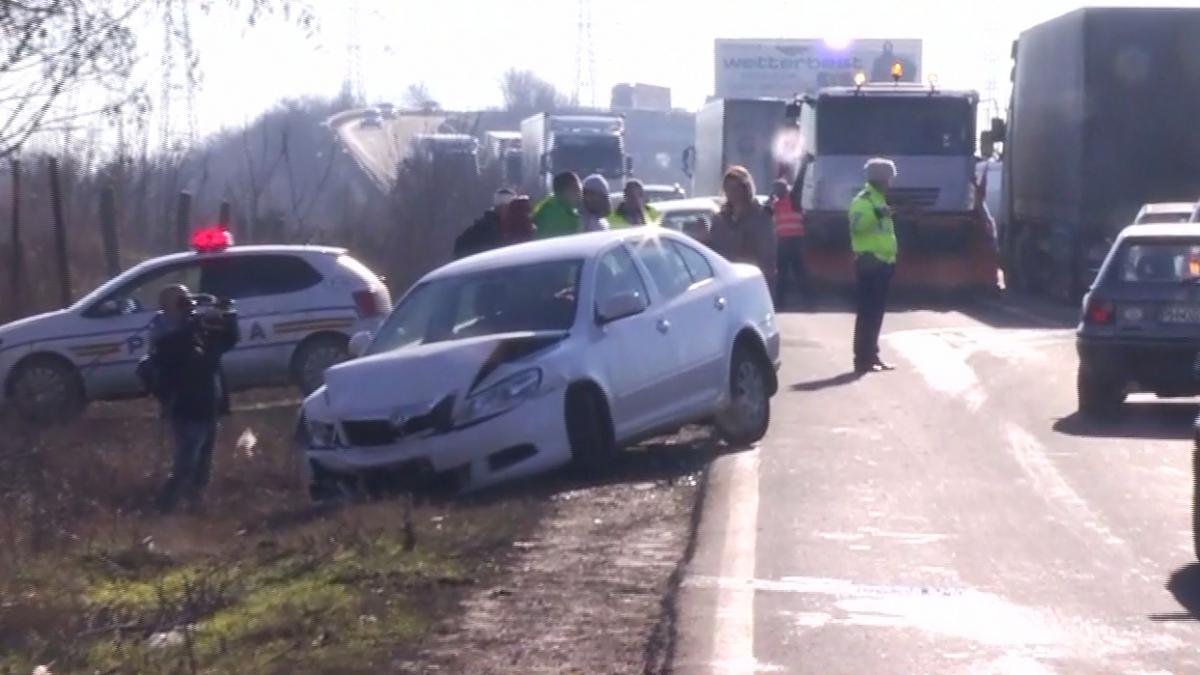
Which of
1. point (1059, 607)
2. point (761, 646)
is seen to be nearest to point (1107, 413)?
point (1059, 607)

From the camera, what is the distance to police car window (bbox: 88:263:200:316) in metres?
20.5

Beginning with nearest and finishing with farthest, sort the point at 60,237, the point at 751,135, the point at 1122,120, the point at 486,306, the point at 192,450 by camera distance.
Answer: the point at 486,306, the point at 192,450, the point at 60,237, the point at 1122,120, the point at 751,135

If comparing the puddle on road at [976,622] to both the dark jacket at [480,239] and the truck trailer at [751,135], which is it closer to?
the dark jacket at [480,239]

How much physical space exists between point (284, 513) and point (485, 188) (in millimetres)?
23295

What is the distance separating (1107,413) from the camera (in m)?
16.7

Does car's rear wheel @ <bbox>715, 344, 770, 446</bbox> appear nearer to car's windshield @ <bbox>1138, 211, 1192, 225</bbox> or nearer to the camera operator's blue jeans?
the camera operator's blue jeans

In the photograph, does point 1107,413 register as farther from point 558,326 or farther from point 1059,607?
point 1059,607

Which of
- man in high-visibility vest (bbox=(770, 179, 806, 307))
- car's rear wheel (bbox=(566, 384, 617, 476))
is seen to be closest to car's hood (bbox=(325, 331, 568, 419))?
car's rear wheel (bbox=(566, 384, 617, 476))

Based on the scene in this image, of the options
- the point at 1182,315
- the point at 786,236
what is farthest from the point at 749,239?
the point at 786,236

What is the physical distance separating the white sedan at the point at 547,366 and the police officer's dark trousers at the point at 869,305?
452 centimetres

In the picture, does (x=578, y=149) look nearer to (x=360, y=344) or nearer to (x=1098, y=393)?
(x=1098, y=393)

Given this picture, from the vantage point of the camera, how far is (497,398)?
12.4 m

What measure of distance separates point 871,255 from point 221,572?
11.0 meters

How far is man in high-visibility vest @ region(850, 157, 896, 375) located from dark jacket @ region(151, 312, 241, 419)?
6837 mm
